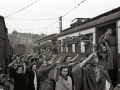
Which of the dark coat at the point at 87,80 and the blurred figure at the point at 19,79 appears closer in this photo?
the dark coat at the point at 87,80

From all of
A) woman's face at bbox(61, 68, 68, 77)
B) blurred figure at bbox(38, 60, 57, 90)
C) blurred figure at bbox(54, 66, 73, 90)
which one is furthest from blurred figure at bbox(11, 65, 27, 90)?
woman's face at bbox(61, 68, 68, 77)

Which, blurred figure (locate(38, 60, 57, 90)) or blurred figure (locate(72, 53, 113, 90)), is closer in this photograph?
blurred figure (locate(72, 53, 113, 90))

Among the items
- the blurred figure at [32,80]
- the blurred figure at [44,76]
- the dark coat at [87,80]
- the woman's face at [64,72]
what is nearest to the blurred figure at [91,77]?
the dark coat at [87,80]

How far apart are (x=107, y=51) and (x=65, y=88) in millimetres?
3241

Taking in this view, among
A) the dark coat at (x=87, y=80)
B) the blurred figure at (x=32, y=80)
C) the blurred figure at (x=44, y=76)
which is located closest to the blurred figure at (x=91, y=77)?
the dark coat at (x=87, y=80)

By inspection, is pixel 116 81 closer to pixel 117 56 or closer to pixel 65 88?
pixel 117 56

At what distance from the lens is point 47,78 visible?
5.06 m

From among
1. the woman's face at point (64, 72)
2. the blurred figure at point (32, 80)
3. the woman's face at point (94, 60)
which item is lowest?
the blurred figure at point (32, 80)

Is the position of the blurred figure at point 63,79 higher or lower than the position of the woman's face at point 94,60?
lower

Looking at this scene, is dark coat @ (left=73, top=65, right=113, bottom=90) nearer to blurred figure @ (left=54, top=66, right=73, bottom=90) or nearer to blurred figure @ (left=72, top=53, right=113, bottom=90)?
blurred figure @ (left=72, top=53, right=113, bottom=90)

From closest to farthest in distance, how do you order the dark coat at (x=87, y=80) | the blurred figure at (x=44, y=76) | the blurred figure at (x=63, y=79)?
the blurred figure at (x=63, y=79), the dark coat at (x=87, y=80), the blurred figure at (x=44, y=76)

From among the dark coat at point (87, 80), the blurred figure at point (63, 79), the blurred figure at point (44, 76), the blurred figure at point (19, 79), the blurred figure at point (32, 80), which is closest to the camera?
the blurred figure at point (63, 79)

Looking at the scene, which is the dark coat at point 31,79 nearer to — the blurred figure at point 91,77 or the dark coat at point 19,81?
the dark coat at point 19,81

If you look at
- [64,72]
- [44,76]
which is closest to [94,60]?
[64,72]
